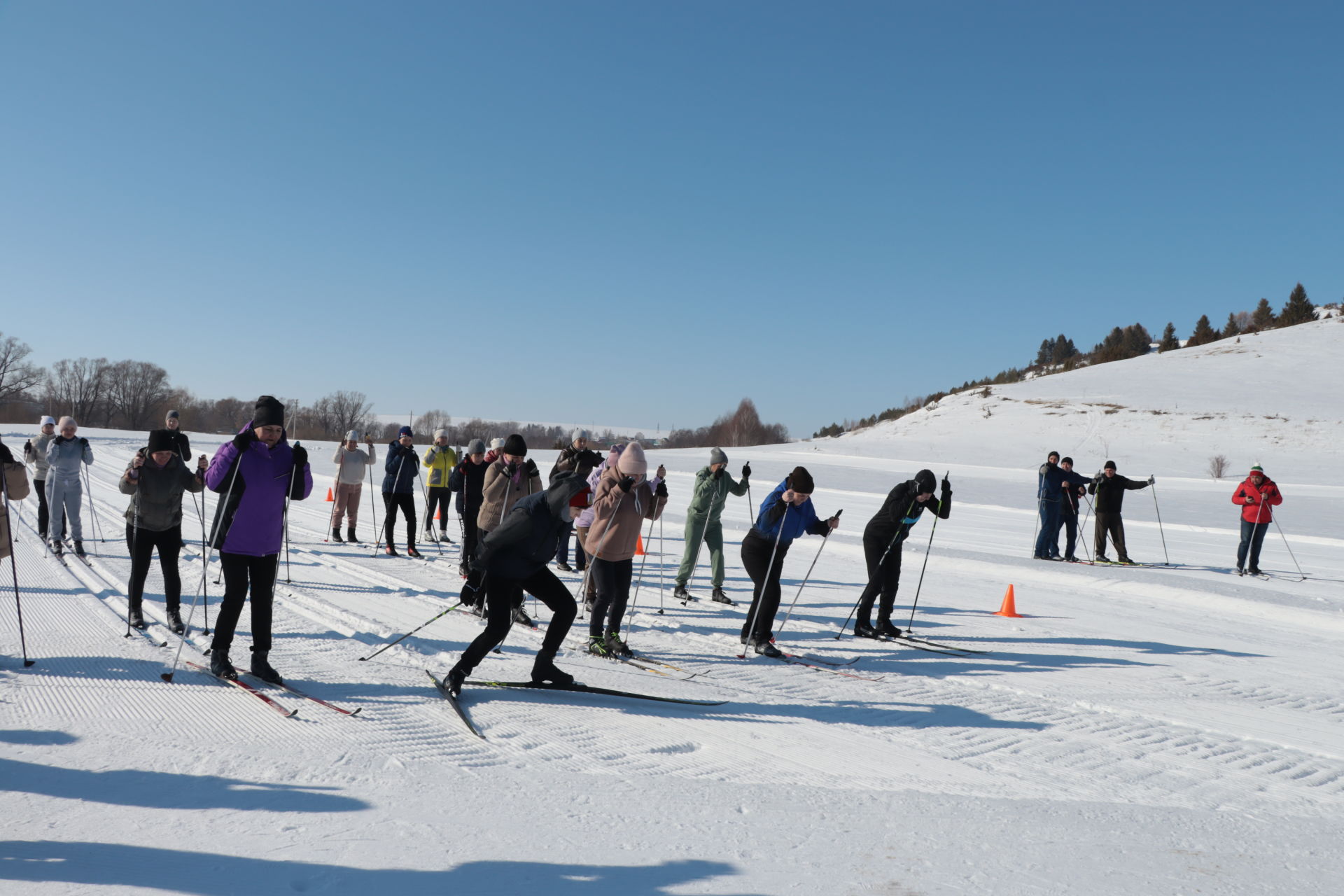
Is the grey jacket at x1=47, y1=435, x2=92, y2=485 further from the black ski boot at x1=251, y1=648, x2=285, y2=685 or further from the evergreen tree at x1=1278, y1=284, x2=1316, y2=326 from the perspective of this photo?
the evergreen tree at x1=1278, y1=284, x2=1316, y2=326

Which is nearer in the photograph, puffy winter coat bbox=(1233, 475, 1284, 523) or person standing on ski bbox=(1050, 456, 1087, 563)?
puffy winter coat bbox=(1233, 475, 1284, 523)

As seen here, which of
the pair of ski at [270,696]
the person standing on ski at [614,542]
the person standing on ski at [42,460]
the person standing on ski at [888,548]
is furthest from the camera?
Answer: the person standing on ski at [42,460]

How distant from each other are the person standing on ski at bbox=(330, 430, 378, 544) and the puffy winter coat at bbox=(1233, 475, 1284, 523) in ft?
46.9

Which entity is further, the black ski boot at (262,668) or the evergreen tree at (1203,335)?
the evergreen tree at (1203,335)

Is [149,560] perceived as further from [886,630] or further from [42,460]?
[886,630]

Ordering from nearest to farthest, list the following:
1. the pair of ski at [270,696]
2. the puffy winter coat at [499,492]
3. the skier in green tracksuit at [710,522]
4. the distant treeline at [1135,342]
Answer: the pair of ski at [270,696], the puffy winter coat at [499,492], the skier in green tracksuit at [710,522], the distant treeline at [1135,342]

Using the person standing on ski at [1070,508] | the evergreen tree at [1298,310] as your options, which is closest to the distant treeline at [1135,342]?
the evergreen tree at [1298,310]

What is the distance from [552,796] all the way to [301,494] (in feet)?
10.5

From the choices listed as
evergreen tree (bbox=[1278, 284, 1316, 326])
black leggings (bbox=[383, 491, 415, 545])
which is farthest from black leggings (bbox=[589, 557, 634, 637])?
evergreen tree (bbox=[1278, 284, 1316, 326])

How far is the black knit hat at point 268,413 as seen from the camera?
18.5 feet

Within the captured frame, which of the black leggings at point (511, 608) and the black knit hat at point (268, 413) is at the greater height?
the black knit hat at point (268, 413)

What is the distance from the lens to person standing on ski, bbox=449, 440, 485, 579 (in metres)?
10.3

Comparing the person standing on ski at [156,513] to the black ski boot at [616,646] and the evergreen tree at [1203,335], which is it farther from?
the evergreen tree at [1203,335]

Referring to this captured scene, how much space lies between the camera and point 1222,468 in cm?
3888
